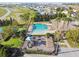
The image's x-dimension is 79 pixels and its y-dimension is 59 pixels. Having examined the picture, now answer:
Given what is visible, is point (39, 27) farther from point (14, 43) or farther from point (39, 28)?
point (14, 43)

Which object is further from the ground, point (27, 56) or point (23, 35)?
point (23, 35)

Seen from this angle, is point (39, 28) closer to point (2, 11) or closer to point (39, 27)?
point (39, 27)

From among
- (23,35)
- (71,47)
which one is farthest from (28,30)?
(71,47)

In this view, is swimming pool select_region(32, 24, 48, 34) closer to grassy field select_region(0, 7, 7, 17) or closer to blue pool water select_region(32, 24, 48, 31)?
blue pool water select_region(32, 24, 48, 31)

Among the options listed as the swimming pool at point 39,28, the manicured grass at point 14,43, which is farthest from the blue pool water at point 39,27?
the manicured grass at point 14,43

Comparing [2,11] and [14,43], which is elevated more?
[2,11]

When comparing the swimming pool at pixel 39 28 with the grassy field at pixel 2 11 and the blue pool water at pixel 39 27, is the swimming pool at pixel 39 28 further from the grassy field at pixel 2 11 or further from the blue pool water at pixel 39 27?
the grassy field at pixel 2 11

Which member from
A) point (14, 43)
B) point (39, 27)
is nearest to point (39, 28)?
point (39, 27)

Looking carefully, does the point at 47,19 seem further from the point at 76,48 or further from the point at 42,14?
the point at 76,48

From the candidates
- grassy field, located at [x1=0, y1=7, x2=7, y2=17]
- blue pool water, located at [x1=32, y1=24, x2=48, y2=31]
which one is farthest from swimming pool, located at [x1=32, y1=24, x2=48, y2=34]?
grassy field, located at [x1=0, y1=7, x2=7, y2=17]
